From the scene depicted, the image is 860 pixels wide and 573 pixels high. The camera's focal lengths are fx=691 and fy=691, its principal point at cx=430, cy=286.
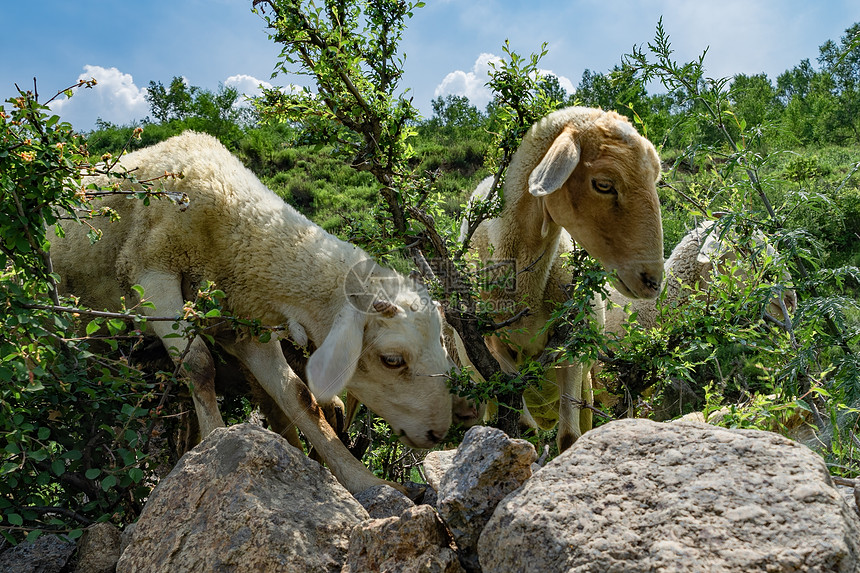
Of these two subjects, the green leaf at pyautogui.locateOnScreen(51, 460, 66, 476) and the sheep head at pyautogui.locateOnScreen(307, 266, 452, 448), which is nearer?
the green leaf at pyautogui.locateOnScreen(51, 460, 66, 476)

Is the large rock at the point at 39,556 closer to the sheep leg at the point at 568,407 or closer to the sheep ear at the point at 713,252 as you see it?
the sheep leg at the point at 568,407

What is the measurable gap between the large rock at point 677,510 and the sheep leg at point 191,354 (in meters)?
2.04

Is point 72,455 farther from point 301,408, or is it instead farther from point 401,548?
point 401,548

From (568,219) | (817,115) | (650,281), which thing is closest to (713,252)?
(650,281)

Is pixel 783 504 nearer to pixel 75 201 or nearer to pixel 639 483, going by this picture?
pixel 639 483

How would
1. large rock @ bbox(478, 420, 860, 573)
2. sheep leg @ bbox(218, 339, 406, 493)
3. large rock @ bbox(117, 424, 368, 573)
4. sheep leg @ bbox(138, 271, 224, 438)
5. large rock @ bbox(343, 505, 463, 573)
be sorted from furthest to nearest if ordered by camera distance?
1. sheep leg @ bbox(138, 271, 224, 438)
2. sheep leg @ bbox(218, 339, 406, 493)
3. large rock @ bbox(117, 424, 368, 573)
4. large rock @ bbox(343, 505, 463, 573)
5. large rock @ bbox(478, 420, 860, 573)

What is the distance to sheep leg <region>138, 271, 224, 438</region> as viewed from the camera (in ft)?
11.8

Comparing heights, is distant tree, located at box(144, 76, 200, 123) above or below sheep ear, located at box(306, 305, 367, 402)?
above

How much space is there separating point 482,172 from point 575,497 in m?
20.8

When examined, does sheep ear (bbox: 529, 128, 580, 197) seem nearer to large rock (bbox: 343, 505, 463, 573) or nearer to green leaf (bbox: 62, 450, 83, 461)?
large rock (bbox: 343, 505, 463, 573)

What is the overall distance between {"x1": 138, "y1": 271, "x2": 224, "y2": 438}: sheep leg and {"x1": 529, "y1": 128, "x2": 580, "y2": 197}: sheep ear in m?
1.96

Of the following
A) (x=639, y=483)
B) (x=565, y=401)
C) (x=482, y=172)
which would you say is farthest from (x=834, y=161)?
(x=639, y=483)

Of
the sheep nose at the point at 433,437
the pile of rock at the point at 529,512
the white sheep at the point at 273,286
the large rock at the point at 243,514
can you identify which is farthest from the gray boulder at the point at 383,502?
the sheep nose at the point at 433,437

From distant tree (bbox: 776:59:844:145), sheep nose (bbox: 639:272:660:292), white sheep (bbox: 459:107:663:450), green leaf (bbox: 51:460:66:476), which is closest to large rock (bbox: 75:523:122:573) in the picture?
green leaf (bbox: 51:460:66:476)
